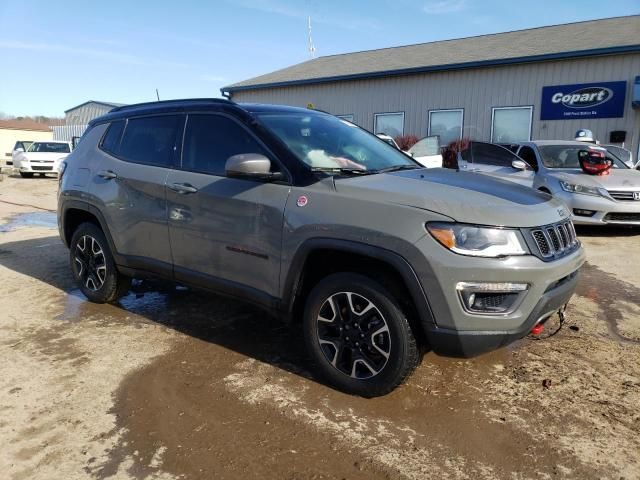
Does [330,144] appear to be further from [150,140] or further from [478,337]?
[478,337]

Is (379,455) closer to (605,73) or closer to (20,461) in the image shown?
(20,461)

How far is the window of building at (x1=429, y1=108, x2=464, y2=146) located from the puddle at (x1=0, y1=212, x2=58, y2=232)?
12.7 meters

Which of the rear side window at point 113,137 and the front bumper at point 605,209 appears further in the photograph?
the front bumper at point 605,209

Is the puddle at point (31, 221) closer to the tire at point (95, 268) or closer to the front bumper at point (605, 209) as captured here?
the tire at point (95, 268)

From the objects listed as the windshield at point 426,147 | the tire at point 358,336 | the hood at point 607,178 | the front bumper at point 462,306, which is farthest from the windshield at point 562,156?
the tire at point 358,336

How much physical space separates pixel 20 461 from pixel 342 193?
2.17 metres

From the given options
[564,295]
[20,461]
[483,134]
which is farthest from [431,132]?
[20,461]

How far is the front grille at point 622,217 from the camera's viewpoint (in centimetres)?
807

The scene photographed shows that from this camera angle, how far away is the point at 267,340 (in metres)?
4.04

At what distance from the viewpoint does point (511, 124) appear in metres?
16.8

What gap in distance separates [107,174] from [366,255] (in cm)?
276

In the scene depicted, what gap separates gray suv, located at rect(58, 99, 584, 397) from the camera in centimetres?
271

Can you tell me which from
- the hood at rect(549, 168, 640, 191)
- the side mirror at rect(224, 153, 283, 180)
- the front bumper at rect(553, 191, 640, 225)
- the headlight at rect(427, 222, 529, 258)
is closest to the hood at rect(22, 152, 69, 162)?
the hood at rect(549, 168, 640, 191)

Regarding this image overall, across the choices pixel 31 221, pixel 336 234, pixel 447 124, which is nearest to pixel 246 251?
pixel 336 234
